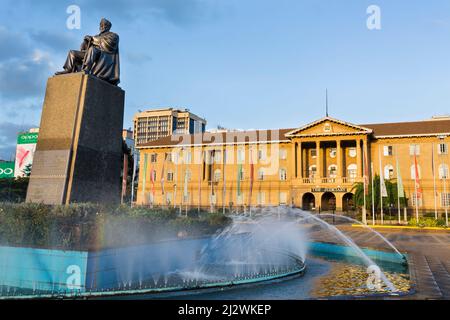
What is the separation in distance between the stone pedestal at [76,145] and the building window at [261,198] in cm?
5175

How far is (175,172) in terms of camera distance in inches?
2643

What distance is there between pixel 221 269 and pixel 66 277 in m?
4.87

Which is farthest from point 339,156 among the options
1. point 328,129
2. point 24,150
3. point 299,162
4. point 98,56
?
point 24,150

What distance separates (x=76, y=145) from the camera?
32.1 feet

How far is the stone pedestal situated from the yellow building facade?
124 ft

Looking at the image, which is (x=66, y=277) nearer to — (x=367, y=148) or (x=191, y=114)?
(x=367, y=148)

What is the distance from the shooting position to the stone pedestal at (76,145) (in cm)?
964

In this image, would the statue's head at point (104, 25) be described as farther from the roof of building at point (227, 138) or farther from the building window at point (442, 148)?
the building window at point (442, 148)

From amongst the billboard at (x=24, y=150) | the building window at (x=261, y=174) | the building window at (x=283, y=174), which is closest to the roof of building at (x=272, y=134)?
the building window at (x=261, y=174)

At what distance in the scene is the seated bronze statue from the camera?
35.2 feet

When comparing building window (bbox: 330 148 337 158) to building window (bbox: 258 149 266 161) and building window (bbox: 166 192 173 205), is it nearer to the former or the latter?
building window (bbox: 258 149 266 161)

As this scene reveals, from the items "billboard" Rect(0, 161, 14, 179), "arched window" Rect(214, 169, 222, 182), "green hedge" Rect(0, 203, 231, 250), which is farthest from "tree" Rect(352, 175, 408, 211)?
"billboard" Rect(0, 161, 14, 179)

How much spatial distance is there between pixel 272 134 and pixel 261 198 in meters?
10.2

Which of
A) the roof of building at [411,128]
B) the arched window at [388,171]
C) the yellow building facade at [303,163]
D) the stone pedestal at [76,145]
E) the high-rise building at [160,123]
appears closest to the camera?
the stone pedestal at [76,145]
